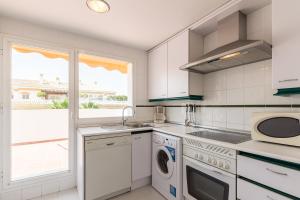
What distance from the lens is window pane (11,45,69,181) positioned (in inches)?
74.9

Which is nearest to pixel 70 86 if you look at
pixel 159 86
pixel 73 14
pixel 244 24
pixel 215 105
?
pixel 73 14

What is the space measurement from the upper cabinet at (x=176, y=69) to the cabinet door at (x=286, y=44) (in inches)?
35.8

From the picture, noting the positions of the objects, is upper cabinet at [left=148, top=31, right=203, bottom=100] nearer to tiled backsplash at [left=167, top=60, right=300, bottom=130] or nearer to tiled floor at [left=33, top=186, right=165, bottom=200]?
tiled backsplash at [left=167, top=60, right=300, bottom=130]

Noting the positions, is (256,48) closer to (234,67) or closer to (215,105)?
(234,67)

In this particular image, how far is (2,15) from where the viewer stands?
69.1 inches

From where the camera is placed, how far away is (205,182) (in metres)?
1.47

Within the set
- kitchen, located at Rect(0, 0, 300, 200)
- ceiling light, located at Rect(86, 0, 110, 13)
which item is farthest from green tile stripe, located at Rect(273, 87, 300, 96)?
ceiling light, located at Rect(86, 0, 110, 13)

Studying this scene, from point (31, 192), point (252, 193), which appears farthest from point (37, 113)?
point (252, 193)

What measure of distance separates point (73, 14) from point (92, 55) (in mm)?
692

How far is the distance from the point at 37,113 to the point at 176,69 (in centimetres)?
204

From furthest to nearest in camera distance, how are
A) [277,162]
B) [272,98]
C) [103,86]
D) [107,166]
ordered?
1. [103,86]
2. [107,166]
3. [272,98]
4. [277,162]

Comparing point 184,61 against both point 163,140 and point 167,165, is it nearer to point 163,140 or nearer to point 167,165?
point 163,140

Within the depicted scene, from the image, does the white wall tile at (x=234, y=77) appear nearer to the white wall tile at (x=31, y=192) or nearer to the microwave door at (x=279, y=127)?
the microwave door at (x=279, y=127)

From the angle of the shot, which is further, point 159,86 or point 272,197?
point 159,86
